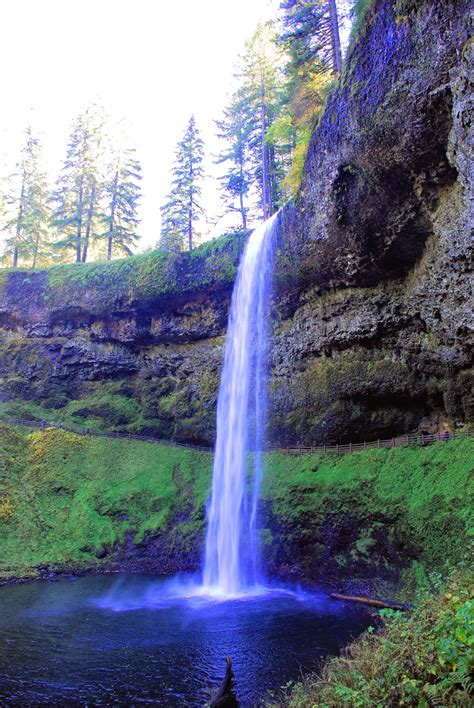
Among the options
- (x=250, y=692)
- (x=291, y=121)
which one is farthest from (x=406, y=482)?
(x=291, y=121)

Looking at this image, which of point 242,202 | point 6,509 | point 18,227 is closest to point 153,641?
point 6,509

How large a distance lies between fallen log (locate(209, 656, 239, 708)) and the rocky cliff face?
13087 mm

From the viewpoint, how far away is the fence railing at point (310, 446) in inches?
720

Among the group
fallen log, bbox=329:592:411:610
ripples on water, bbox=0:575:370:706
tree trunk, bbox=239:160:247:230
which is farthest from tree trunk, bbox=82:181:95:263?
fallen log, bbox=329:592:411:610

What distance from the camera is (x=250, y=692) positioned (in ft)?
29.2

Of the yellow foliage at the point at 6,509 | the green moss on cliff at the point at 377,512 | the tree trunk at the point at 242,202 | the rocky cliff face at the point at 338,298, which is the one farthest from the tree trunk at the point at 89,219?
the green moss on cliff at the point at 377,512

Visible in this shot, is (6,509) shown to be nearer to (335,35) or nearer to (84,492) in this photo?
(84,492)

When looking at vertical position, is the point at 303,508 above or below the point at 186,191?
below

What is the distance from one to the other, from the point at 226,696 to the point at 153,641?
148 inches

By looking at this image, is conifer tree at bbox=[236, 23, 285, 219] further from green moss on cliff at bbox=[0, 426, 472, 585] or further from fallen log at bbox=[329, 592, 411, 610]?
fallen log at bbox=[329, 592, 411, 610]

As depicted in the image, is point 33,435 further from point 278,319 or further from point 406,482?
point 406,482

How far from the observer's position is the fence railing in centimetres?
1830

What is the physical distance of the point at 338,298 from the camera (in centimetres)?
2244

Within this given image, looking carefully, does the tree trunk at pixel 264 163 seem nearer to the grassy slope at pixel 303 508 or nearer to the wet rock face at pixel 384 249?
the wet rock face at pixel 384 249
